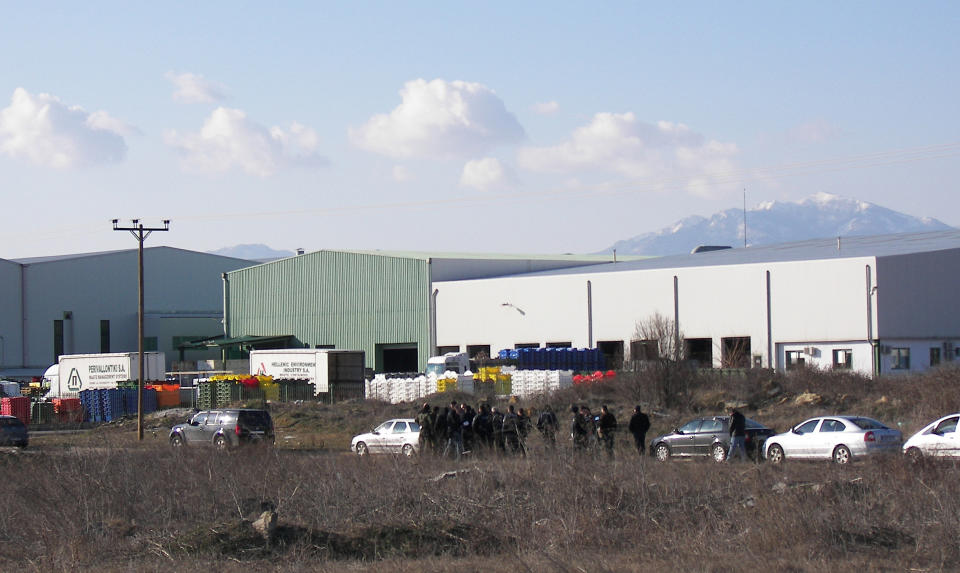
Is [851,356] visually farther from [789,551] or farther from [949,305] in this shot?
[789,551]

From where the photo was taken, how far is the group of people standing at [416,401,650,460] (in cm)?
2678

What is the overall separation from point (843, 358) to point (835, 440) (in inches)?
1075

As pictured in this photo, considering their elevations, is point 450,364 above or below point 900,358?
below

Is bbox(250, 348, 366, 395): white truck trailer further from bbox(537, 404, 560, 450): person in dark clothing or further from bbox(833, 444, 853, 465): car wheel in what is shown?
bbox(833, 444, 853, 465): car wheel

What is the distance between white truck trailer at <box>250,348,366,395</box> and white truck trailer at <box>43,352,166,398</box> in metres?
7.84

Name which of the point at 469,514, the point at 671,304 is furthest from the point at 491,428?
the point at 671,304

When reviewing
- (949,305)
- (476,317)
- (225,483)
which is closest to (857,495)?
(225,483)

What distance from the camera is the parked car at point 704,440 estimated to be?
95.7 feet

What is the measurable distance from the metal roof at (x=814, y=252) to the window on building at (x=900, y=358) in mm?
4554

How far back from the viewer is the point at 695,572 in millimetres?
13570

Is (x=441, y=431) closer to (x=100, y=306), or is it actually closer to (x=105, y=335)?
(x=100, y=306)

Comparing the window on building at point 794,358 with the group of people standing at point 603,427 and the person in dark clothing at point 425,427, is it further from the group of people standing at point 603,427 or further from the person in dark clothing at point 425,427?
the person in dark clothing at point 425,427

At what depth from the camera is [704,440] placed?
2947 centimetres

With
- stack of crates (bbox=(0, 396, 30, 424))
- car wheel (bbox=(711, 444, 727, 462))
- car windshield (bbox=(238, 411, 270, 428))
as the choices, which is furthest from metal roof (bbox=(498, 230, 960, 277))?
car windshield (bbox=(238, 411, 270, 428))
